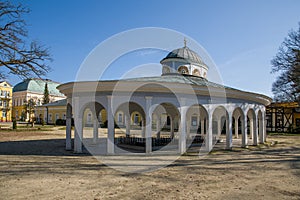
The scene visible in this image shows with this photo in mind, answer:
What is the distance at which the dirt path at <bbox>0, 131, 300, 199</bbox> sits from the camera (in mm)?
6488

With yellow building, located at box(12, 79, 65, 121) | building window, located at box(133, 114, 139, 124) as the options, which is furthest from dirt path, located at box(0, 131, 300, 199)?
yellow building, located at box(12, 79, 65, 121)

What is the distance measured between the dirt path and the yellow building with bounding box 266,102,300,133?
1206 inches

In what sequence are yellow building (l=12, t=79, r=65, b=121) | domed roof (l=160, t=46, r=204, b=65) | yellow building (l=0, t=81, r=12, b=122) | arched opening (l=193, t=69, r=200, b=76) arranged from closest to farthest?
domed roof (l=160, t=46, r=204, b=65), arched opening (l=193, t=69, r=200, b=76), yellow building (l=0, t=81, r=12, b=122), yellow building (l=12, t=79, r=65, b=121)

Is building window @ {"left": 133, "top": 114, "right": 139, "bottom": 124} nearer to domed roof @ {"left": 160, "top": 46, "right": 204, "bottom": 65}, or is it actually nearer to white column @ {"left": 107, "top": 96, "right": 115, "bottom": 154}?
domed roof @ {"left": 160, "top": 46, "right": 204, "bottom": 65}

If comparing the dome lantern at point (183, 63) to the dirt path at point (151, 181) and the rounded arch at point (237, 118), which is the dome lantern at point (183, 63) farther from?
the dirt path at point (151, 181)

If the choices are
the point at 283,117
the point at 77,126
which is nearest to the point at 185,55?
the point at 77,126

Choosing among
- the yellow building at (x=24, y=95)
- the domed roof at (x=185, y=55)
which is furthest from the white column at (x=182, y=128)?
the yellow building at (x=24, y=95)

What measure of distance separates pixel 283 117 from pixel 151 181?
41331 millimetres

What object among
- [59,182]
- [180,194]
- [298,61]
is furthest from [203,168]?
[298,61]

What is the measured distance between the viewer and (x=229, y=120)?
15.5 metres

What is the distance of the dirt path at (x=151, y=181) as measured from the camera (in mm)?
6488

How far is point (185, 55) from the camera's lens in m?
21.7

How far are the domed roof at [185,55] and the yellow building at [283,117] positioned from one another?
21.8 meters

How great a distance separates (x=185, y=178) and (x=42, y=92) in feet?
245
